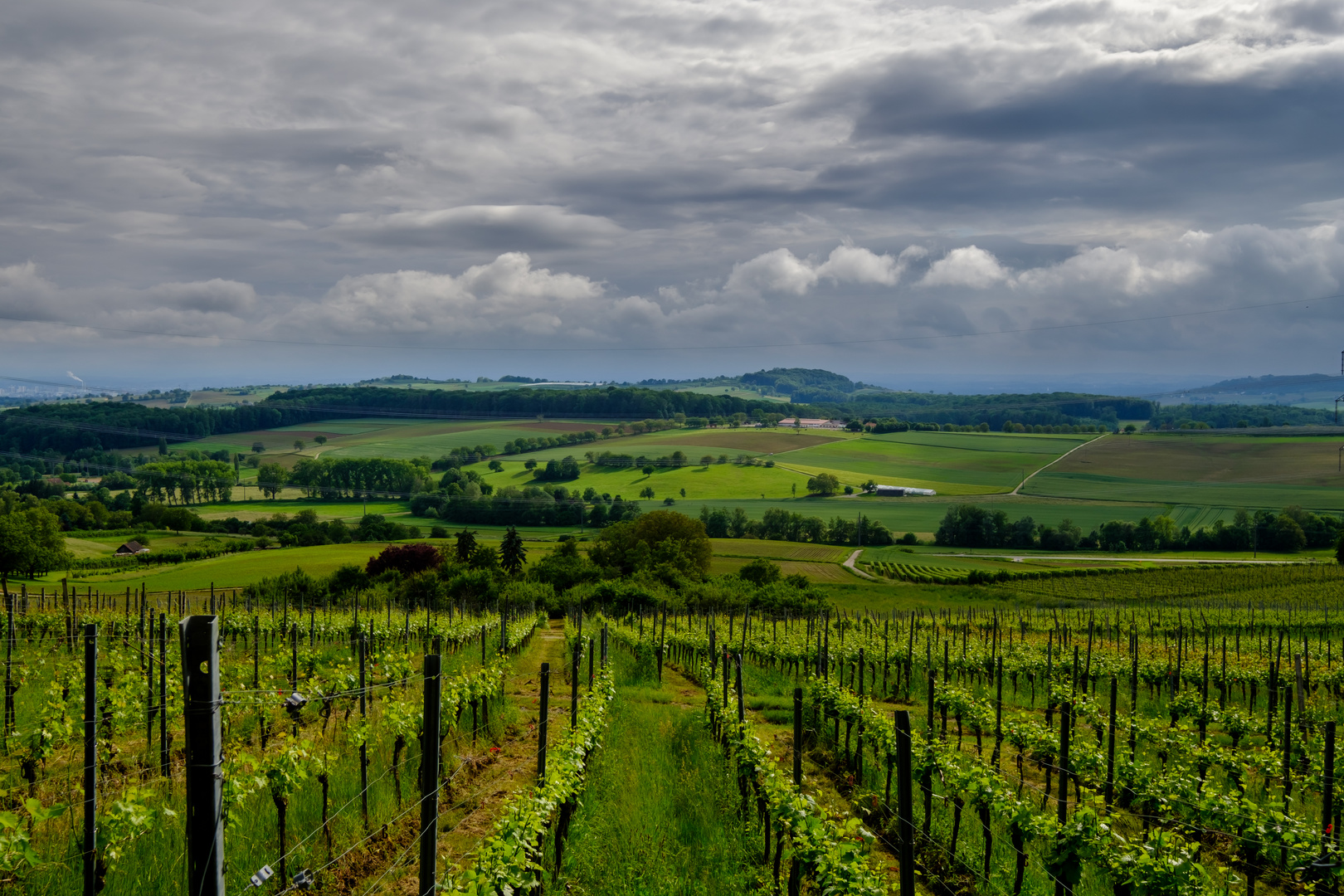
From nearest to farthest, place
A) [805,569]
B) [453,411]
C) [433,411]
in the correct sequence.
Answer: [805,569] → [453,411] → [433,411]

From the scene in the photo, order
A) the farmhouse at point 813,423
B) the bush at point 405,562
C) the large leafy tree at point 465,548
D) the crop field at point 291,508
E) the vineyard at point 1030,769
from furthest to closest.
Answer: the farmhouse at point 813,423
the crop field at point 291,508
the large leafy tree at point 465,548
the bush at point 405,562
the vineyard at point 1030,769

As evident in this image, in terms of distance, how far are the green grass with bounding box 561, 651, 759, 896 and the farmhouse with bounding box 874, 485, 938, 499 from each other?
88.8m

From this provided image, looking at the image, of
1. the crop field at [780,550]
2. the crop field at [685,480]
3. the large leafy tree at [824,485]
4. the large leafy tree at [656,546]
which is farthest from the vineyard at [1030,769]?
the crop field at [685,480]

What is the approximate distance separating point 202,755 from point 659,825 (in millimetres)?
6454

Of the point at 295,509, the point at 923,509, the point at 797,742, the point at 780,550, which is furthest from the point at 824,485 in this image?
the point at 797,742

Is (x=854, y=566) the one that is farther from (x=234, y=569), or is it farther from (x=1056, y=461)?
(x=1056, y=461)

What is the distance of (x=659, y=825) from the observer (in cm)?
956

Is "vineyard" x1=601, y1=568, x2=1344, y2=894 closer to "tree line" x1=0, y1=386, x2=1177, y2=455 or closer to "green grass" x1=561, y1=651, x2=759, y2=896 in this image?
"green grass" x1=561, y1=651, x2=759, y2=896

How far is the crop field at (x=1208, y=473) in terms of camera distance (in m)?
88.0

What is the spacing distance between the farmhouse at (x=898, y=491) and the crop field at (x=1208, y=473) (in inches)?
457

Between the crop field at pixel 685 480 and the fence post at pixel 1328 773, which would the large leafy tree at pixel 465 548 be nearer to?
the crop field at pixel 685 480

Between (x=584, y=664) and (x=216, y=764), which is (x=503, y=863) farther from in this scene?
(x=584, y=664)

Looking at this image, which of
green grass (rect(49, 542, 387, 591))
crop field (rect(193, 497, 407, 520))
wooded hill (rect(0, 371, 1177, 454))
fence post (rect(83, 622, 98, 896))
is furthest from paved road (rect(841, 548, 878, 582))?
wooded hill (rect(0, 371, 1177, 454))

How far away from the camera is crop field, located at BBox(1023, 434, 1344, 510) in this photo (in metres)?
88.0
